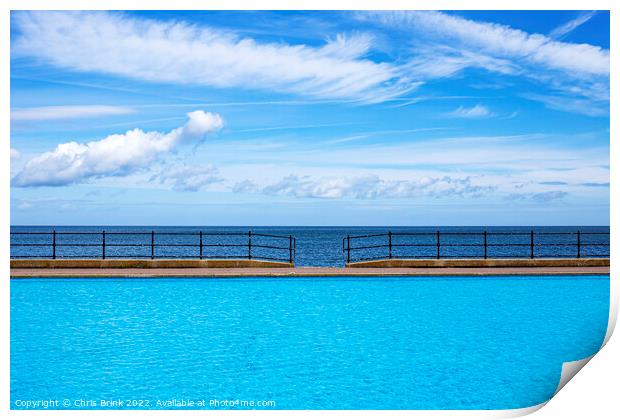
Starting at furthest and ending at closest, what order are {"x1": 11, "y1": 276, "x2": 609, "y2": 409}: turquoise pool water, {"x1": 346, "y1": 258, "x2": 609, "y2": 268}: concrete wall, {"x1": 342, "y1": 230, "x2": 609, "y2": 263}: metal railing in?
1. {"x1": 346, "y1": 258, "x2": 609, "y2": 268}: concrete wall
2. {"x1": 342, "y1": 230, "x2": 609, "y2": 263}: metal railing
3. {"x1": 11, "y1": 276, "x2": 609, "y2": 409}: turquoise pool water

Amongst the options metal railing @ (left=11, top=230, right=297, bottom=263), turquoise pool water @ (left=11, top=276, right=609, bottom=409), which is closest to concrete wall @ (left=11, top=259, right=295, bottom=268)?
metal railing @ (left=11, top=230, right=297, bottom=263)

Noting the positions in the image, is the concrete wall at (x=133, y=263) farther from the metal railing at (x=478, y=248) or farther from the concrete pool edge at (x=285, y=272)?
the metal railing at (x=478, y=248)

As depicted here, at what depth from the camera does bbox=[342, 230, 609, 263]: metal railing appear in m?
17.4

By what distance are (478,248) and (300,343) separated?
71468 mm

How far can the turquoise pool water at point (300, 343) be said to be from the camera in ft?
23.3

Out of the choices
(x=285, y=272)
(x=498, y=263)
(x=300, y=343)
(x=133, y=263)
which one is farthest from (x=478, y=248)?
(x=300, y=343)

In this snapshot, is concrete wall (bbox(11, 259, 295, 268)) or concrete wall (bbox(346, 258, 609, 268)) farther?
concrete wall (bbox(346, 258, 609, 268))

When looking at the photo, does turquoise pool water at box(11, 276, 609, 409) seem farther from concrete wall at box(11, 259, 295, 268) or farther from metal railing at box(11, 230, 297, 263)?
concrete wall at box(11, 259, 295, 268)

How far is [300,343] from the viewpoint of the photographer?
30.3 ft

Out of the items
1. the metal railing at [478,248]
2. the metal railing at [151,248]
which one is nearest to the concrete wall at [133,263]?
the metal railing at [151,248]

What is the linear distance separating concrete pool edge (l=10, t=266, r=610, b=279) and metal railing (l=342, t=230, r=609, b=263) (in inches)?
27.0

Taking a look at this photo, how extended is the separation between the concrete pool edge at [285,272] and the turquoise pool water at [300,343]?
1061mm

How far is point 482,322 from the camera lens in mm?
10961
